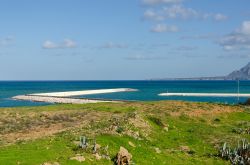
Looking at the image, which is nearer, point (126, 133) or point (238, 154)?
point (238, 154)

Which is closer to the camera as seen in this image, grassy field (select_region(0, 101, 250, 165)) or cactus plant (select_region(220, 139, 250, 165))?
grassy field (select_region(0, 101, 250, 165))

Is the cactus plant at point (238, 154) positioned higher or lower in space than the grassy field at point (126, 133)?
lower

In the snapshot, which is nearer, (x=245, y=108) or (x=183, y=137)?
(x=183, y=137)

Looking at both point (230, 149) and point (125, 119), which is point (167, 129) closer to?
point (125, 119)

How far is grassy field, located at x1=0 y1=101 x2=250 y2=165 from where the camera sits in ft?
98.1

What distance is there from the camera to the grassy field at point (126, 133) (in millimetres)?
29906

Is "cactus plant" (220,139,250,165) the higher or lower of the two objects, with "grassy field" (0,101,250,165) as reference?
lower

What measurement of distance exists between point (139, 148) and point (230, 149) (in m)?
8.69

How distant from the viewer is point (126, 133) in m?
37.6

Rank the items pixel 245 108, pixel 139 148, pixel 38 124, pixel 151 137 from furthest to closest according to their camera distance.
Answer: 1. pixel 245 108
2. pixel 38 124
3. pixel 151 137
4. pixel 139 148

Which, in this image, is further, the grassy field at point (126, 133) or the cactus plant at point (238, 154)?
the cactus plant at point (238, 154)

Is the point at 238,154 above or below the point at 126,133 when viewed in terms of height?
below

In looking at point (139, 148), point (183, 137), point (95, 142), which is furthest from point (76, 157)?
point (183, 137)

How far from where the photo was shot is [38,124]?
46656 millimetres
